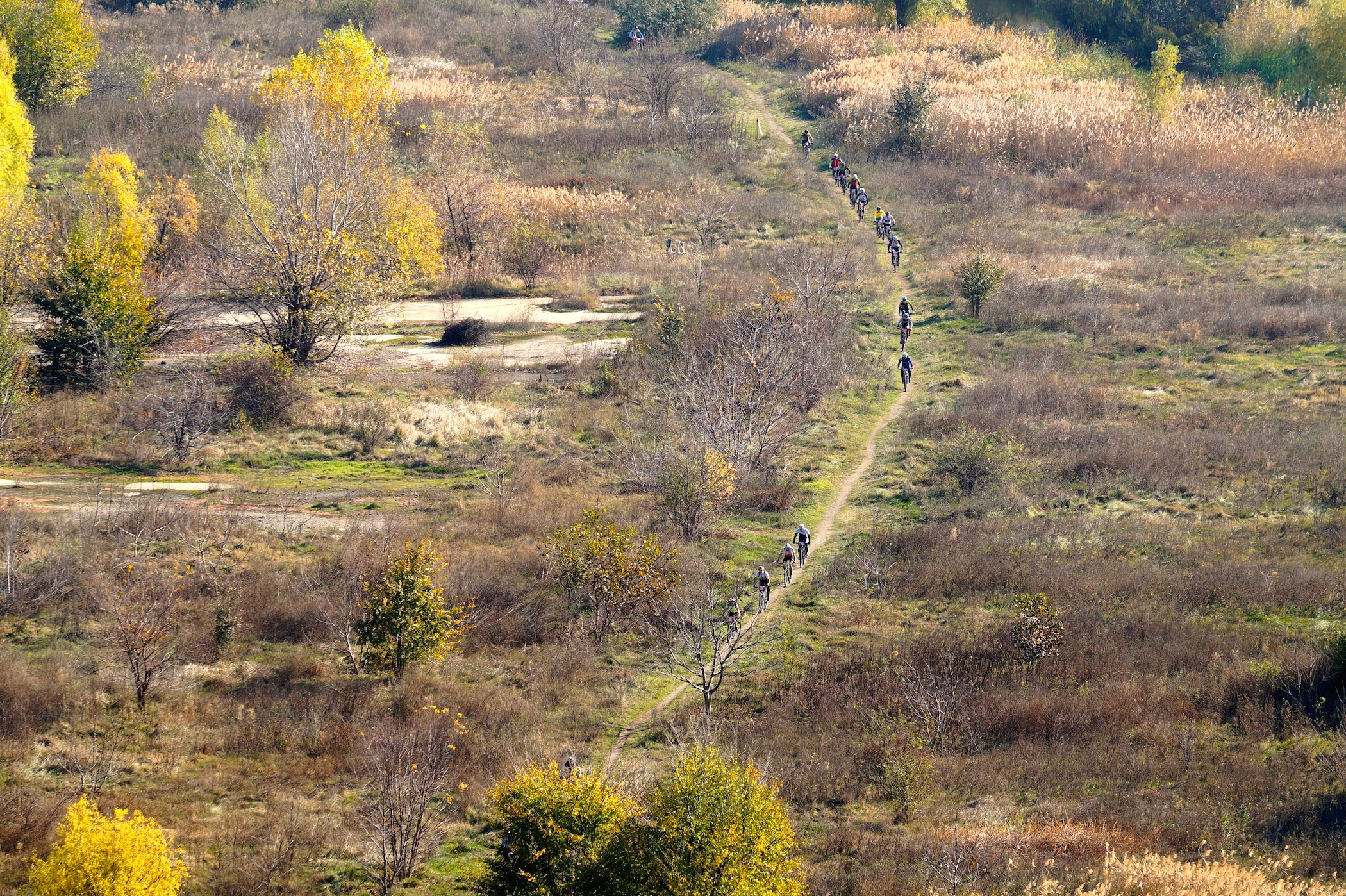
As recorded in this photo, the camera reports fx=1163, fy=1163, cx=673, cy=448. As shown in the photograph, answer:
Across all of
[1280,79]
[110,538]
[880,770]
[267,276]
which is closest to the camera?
[880,770]

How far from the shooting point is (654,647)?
20625mm

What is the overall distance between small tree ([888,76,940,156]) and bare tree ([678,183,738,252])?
9.54 meters

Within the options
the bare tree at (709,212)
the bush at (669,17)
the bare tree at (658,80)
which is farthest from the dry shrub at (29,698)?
the bush at (669,17)

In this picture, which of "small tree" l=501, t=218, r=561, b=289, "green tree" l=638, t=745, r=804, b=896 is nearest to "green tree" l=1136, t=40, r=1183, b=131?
"small tree" l=501, t=218, r=561, b=289

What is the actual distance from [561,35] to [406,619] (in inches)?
2129

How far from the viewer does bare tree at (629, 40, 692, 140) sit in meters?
59.8

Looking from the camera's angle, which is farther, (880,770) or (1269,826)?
(880,770)

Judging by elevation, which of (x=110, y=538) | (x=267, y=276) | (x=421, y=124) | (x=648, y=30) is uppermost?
(x=648, y=30)

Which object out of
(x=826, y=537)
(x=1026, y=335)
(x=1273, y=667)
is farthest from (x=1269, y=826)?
(x=1026, y=335)

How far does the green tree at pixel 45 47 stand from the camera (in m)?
51.3

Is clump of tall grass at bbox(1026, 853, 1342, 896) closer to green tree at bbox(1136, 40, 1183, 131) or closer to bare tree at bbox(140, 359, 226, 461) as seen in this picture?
bare tree at bbox(140, 359, 226, 461)

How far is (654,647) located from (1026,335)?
21.3 m

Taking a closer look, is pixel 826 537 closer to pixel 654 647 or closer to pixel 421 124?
pixel 654 647

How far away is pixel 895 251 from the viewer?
139 ft
